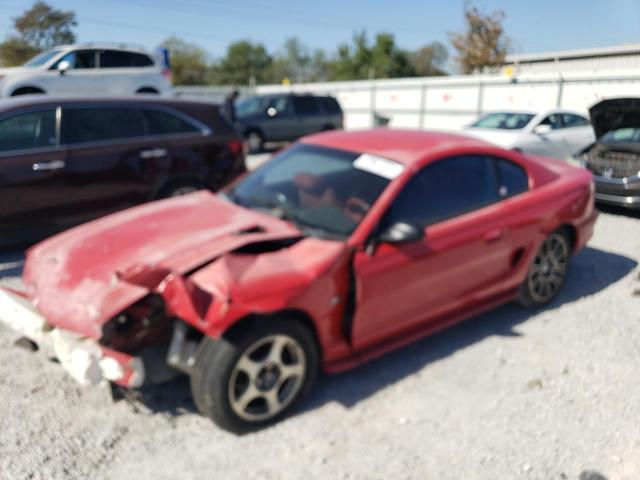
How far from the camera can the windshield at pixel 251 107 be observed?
15.2 metres

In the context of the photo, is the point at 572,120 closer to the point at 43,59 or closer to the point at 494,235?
the point at 494,235

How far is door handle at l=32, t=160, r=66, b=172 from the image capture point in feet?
17.4

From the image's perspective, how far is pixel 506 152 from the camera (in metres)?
4.17

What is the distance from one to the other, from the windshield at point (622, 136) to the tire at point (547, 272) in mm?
4433

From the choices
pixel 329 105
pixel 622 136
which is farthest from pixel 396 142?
pixel 329 105

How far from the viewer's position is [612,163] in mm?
7957

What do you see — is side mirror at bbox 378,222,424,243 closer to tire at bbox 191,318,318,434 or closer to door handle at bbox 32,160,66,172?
tire at bbox 191,318,318,434

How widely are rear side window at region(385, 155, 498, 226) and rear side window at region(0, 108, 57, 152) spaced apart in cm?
385

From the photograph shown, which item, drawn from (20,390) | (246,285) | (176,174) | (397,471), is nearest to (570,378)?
(397,471)

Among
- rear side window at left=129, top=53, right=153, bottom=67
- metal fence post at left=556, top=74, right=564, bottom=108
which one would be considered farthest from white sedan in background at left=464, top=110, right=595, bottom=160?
rear side window at left=129, top=53, right=153, bottom=67

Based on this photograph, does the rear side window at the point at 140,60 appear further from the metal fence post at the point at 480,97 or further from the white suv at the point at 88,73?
the metal fence post at the point at 480,97

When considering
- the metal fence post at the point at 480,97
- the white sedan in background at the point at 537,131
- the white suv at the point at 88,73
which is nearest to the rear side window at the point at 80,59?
the white suv at the point at 88,73

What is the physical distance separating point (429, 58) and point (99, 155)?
6015 cm

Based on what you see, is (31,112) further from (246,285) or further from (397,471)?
(397,471)
